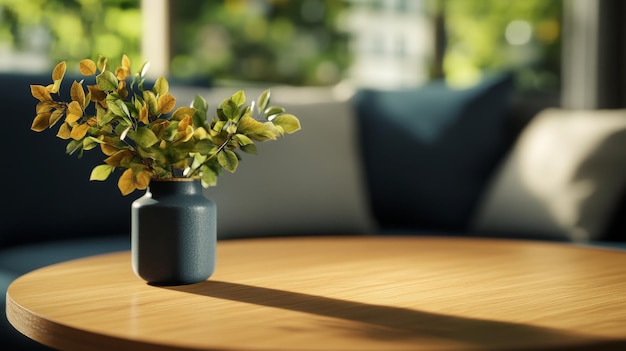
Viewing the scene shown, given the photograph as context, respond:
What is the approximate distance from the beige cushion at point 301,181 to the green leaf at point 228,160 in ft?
3.46

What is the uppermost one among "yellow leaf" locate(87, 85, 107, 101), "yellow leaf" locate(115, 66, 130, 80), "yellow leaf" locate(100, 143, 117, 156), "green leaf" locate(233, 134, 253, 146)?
"yellow leaf" locate(115, 66, 130, 80)

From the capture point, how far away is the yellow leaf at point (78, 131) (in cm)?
118

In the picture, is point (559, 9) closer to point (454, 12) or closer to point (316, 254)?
point (454, 12)

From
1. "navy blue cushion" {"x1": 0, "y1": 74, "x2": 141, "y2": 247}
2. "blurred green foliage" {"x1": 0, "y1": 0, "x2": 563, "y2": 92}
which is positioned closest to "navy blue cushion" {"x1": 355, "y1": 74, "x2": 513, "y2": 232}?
"blurred green foliage" {"x1": 0, "y1": 0, "x2": 563, "y2": 92}

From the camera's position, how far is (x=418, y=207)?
104 inches

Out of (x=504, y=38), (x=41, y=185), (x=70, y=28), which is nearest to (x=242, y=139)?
(x=41, y=185)

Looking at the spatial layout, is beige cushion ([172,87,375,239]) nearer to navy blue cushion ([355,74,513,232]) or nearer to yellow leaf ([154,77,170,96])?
navy blue cushion ([355,74,513,232])

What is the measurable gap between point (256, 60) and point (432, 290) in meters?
2.11

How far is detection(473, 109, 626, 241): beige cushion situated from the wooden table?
2.35ft

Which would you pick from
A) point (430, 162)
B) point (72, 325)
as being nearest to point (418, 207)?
point (430, 162)

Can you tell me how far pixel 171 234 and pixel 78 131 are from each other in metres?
0.21

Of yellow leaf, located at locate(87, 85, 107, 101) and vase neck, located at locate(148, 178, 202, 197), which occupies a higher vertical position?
yellow leaf, located at locate(87, 85, 107, 101)

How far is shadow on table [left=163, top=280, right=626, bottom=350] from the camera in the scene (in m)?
0.87

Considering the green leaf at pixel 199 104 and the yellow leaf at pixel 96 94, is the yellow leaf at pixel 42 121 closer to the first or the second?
the yellow leaf at pixel 96 94
